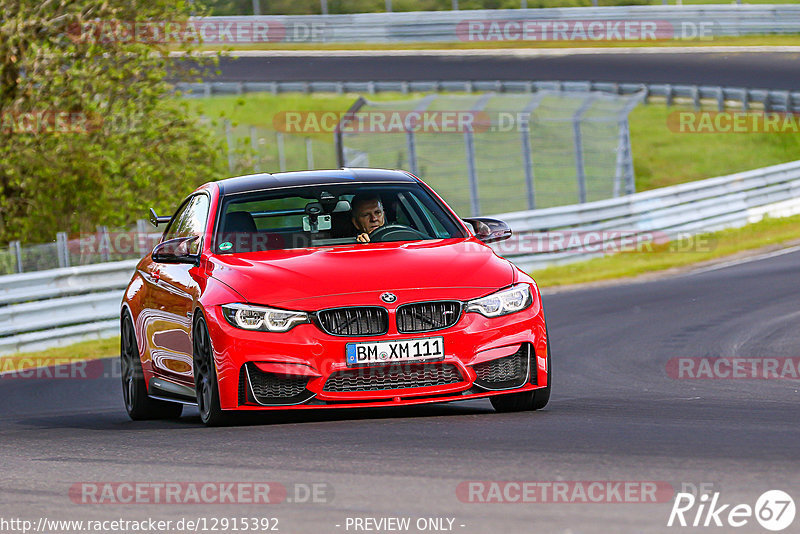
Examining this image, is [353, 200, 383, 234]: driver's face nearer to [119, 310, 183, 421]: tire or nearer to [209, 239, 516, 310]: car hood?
[209, 239, 516, 310]: car hood

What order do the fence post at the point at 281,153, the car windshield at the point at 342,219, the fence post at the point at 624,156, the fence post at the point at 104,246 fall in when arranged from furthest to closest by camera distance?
the fence post at the point at 281,153
the fence post at the point at 624,156
the fence post at the point at 104,246
the car windshield at the point at 342,219

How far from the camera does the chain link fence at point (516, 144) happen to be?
75.7 feet

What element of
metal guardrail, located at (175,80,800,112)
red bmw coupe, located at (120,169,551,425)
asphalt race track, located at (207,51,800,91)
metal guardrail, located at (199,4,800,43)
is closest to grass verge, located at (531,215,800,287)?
metal guardrail, located at (175,80,800,112)

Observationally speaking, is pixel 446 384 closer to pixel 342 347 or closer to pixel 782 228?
pixel 342 347

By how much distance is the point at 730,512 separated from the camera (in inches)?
193

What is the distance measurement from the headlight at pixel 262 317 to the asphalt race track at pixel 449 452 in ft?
1.85

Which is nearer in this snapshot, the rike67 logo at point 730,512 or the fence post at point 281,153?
the rike67 logo at point 730,512

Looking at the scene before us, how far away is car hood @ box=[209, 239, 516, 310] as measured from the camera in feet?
25.1

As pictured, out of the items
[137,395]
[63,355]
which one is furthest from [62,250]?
[137,395]

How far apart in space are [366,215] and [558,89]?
97.3ft

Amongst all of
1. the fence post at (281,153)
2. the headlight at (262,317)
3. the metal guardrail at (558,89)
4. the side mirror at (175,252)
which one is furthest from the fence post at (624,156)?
the headlight at (262,317)

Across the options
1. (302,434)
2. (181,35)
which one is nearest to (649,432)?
(302,434)

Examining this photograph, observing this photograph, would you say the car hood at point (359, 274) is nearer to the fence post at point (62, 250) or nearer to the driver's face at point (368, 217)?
the driver's face at point (368, 217)

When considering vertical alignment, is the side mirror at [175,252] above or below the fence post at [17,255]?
above
